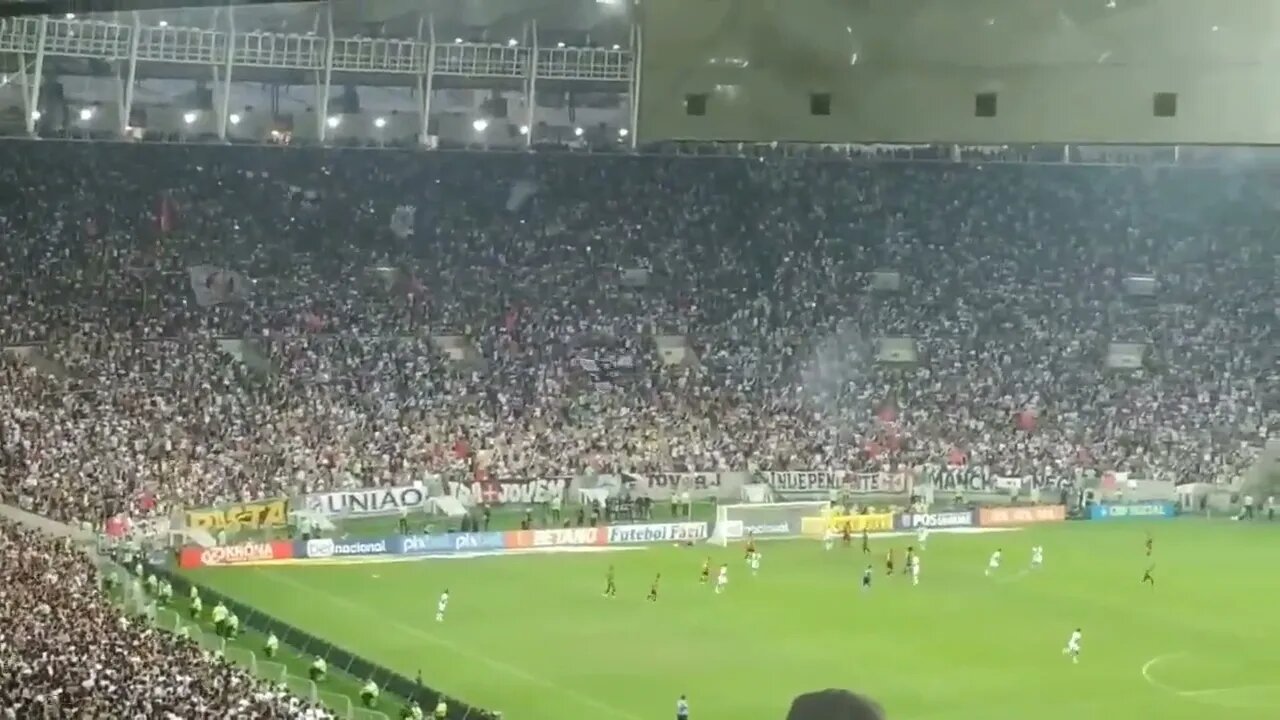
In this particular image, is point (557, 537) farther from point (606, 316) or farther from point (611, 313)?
point (611, 313)

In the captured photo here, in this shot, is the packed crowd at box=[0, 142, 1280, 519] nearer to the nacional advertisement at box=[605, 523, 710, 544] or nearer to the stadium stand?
the stadium stand

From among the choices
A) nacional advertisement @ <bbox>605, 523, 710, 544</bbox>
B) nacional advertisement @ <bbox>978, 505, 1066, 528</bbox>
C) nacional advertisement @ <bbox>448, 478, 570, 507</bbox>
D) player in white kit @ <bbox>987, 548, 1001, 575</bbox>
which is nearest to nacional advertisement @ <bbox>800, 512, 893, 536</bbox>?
nacional advertisement @ <bbox>605, 523, 710, 544</bbox>

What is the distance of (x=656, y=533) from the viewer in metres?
38.2

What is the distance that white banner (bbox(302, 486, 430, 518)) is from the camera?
3706 cm

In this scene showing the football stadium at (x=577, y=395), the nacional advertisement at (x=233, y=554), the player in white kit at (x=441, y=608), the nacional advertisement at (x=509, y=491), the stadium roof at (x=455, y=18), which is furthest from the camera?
the stadium roof at (x=455, y=18)

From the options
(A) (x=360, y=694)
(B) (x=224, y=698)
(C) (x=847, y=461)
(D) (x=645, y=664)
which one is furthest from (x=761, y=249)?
(B) (x=224, y=698)

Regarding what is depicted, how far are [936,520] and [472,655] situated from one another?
658 inches

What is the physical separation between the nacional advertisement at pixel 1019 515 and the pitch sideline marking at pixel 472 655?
57.8 feet

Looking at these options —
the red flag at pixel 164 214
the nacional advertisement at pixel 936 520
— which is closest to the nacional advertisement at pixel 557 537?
the nacional advertisement at pixel 936 520

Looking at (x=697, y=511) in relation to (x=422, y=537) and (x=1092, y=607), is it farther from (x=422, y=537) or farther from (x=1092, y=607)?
(x=1092, y=607)

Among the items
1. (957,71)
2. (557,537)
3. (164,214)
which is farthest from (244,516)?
(957,71)

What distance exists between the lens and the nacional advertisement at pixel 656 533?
3797cm

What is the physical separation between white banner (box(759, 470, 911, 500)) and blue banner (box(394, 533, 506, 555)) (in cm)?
897

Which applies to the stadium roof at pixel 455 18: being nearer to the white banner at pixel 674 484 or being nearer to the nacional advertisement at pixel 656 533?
the white banner at pixel 674 484
